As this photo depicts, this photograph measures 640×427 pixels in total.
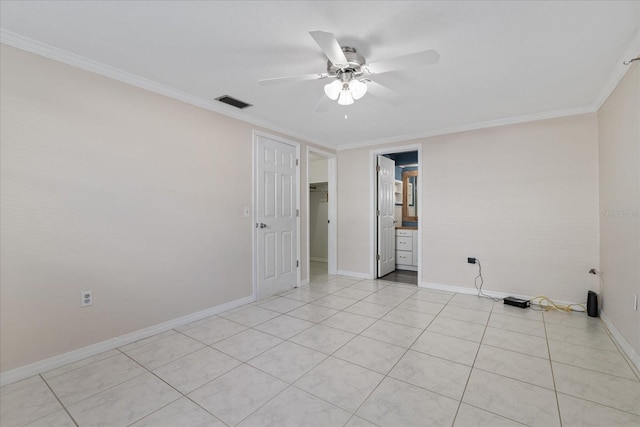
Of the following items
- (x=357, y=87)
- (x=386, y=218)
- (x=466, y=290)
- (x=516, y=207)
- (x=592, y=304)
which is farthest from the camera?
(x=386, y=218)

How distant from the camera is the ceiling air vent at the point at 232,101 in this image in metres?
2.88

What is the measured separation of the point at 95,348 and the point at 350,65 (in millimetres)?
2910

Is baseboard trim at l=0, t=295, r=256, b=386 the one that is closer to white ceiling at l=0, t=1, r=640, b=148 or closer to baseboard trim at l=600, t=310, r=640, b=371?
white ceiling at l=0, t=1, r=640, b=148

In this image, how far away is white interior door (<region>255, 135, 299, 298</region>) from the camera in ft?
11.9

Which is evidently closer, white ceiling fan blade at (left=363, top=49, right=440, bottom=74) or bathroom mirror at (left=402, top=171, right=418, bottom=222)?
white ceiling fan blade at (left=363, top=49, right=440, bottom=74)

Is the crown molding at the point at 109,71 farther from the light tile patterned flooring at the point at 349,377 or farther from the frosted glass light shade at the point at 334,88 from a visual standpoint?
the light tile patterned flooring at the point at 349,377

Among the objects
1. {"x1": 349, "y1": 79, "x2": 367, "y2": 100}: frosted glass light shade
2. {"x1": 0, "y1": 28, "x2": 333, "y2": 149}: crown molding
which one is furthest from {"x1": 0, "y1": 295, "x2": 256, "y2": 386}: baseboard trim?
{"x1": 349, "y1": 79, "x2": 367, "y2": 100}: frosted glass light shade

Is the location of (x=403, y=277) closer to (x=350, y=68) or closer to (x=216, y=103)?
(x=350, y=68)

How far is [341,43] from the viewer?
6.39 ft

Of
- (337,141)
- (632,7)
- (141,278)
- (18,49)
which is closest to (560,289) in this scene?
(632,7)

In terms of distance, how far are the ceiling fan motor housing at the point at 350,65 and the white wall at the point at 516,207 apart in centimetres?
253

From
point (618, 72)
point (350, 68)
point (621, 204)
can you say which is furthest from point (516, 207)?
point (350, 68)

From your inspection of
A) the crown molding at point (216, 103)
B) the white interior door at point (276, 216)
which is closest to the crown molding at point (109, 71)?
the crown molding at point (216, 103)

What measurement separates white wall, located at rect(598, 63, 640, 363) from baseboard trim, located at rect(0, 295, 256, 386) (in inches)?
145
